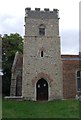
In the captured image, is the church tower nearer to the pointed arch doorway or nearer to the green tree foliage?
the pointed arch doorway

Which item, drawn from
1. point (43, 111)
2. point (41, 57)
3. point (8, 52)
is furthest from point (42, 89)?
point (8, 52)

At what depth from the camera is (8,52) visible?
4406 cm

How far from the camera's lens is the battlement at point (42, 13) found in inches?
1222

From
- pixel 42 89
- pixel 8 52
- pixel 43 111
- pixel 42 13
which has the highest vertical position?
pixel 42 13

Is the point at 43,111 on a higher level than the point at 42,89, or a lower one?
lower

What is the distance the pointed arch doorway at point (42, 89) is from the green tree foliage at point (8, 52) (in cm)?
1287

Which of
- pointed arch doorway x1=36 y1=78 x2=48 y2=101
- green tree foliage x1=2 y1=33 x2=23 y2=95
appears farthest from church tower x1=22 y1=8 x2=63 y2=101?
green tree foliage x1=2 y1=33 x2=23 y2=95

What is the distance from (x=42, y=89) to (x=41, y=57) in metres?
3.36

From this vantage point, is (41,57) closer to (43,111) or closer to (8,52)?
(43,111)

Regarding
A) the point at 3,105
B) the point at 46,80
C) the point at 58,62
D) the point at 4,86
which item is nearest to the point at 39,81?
the point at 46,80

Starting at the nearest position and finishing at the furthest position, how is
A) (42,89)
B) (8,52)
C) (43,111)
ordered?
1. (43,111)
2. (42,89)
3. (8,52)

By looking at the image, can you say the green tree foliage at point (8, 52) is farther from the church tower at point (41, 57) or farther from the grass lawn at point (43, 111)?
the grass lawn at point (43, 111)

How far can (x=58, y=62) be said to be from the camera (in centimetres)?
3011

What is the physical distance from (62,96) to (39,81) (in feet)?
9.37
